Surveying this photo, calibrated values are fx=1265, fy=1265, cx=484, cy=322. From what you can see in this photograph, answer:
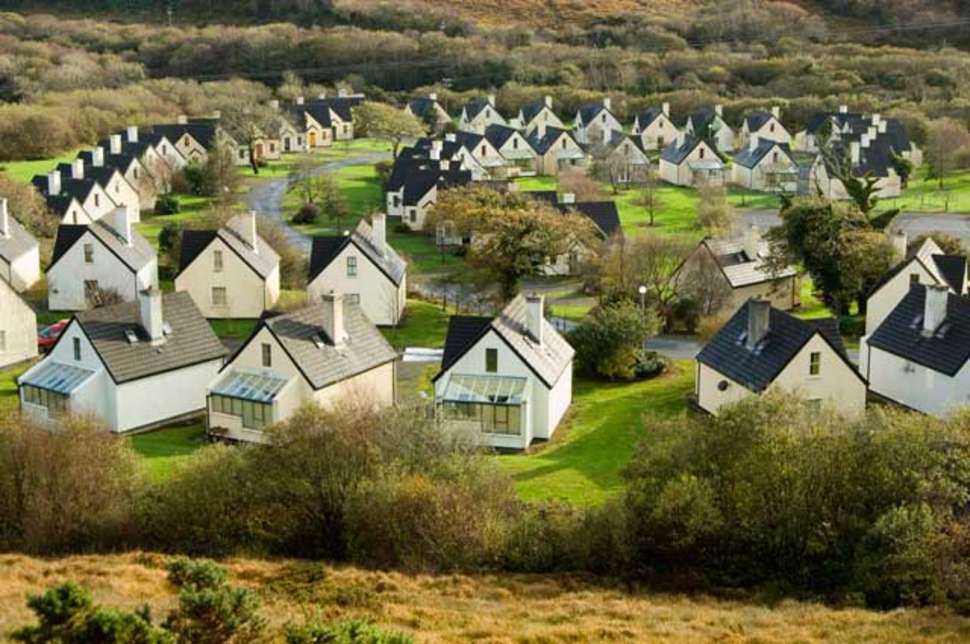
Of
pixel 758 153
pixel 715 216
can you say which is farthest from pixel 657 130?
pixel 715 216

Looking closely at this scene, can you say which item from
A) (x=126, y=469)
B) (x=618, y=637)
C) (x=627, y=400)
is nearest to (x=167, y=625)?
(x=618, y=637)

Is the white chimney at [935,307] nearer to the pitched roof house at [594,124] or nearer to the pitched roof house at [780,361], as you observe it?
the pitched roof house at [780,361]

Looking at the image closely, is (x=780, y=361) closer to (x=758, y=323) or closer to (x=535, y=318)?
(x=758, y=323)

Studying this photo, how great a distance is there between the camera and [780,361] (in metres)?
43.4

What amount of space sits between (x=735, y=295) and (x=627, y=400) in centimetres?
1461

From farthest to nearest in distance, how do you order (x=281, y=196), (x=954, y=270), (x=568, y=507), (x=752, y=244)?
(x=281, y=196) → (x=752, y=244) → (x=954, y=270) → (x=568, y=507)

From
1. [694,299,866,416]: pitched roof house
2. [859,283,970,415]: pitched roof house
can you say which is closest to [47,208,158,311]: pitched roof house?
[694,299,866,416]: pitched roof house

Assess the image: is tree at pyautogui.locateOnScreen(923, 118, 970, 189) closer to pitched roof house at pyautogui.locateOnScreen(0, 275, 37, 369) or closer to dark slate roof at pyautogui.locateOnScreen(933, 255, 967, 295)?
dark slate roof at pyautogui.locateOnScreen(933, 255, 967, 295)

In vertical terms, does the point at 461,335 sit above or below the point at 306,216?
above

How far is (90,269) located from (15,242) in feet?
21.2

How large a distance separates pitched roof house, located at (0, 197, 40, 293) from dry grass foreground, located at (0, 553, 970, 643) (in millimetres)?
34635

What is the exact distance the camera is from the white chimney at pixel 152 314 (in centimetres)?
4550

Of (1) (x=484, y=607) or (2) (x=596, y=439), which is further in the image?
(2) (x=596, y=439)

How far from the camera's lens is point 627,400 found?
1911 inches
